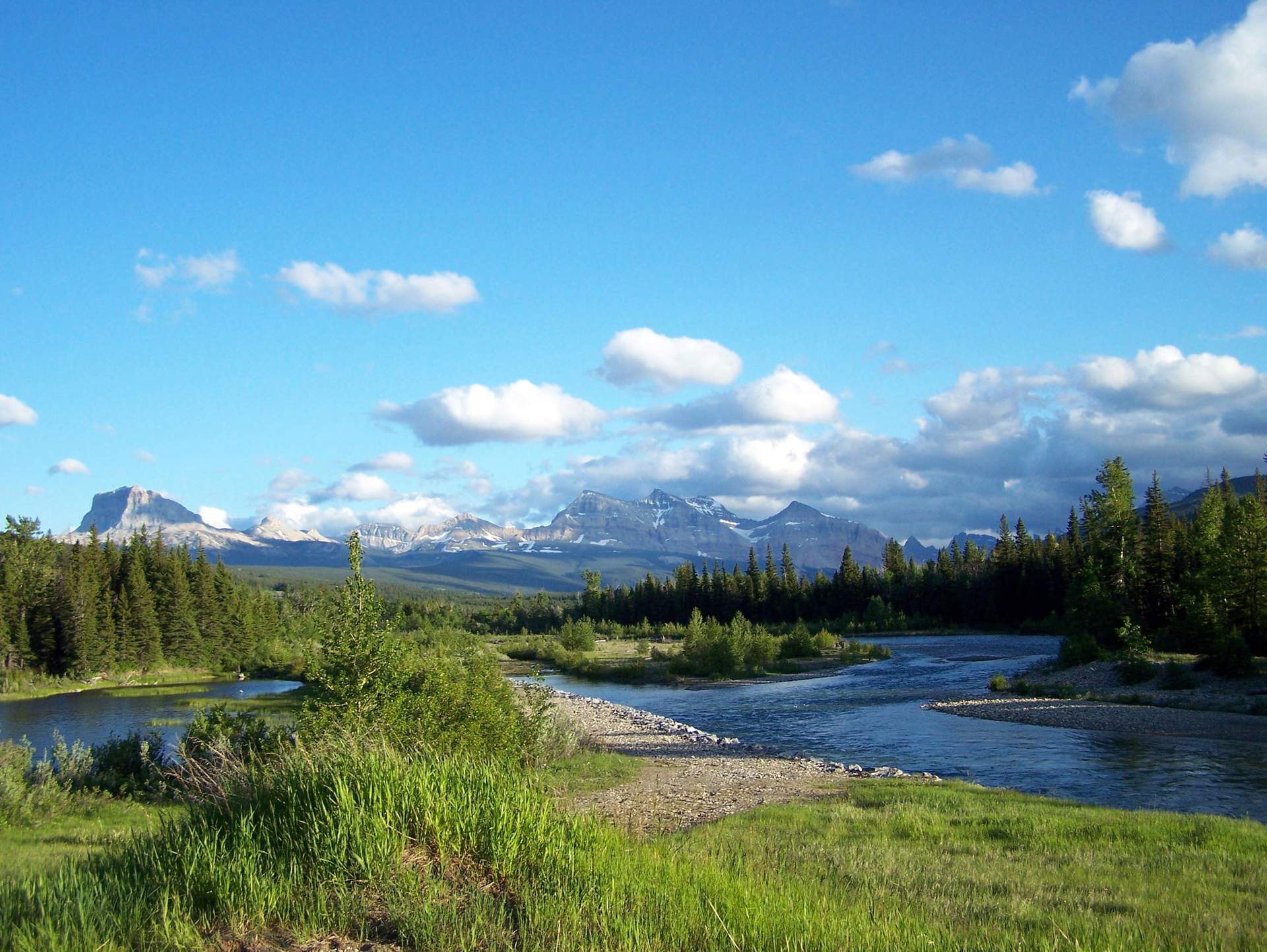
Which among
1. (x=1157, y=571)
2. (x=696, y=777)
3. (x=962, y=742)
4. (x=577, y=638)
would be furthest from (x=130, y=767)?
(x=1157, y=571)

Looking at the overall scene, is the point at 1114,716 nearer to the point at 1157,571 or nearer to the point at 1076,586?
the point at 1076,586

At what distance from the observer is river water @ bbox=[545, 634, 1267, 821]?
75.2 ft

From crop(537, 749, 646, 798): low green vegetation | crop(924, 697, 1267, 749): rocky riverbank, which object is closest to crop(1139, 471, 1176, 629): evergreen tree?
crop(924, 697, 1267, 749): rocky riverbank

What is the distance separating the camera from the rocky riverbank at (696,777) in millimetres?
19219

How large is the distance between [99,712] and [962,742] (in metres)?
56.9

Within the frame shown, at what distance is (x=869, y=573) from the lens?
452ft

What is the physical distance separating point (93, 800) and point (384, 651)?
9.05 meters

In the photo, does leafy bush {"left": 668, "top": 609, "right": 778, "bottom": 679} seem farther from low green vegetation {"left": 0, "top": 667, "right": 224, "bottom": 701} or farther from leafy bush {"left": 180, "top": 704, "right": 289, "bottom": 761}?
low green vegetation {"left": 0, "top": 667, "right": 224, "bottom": 701}

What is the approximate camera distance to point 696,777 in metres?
25.2

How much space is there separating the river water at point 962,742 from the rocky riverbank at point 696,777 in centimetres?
221

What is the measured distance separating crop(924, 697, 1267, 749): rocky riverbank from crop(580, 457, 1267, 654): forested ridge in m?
9.83

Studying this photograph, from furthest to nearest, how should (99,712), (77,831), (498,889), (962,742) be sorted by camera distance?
(99,712) → (962,742) → (77,831) → (498,889)

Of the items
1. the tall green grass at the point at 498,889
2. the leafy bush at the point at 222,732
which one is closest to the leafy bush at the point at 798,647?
the leafy bush at the point at 222,732

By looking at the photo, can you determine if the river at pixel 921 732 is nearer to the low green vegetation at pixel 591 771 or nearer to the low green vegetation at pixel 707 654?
the low green vegetation at pixel 707 654
